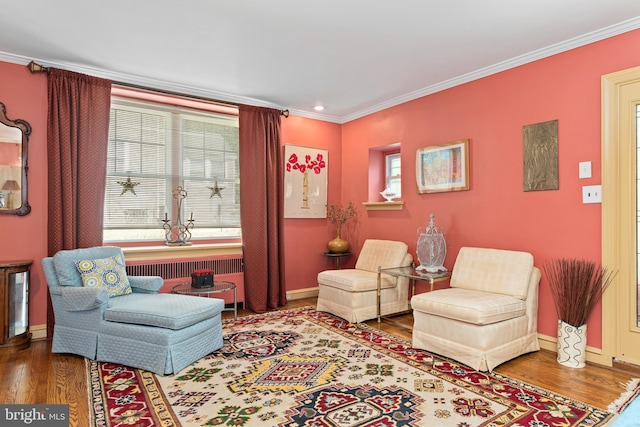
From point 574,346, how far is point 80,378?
140 inches

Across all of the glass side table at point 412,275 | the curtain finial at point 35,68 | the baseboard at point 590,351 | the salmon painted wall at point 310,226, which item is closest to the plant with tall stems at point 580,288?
the baseboard at point 590,351

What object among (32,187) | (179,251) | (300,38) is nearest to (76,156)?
(32,187)

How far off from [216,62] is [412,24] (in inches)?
71.5

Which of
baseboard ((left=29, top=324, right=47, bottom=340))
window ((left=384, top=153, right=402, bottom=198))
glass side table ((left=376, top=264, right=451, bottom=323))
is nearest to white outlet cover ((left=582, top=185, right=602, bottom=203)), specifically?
glass side table ((left=376, top=264, right=451, bottom=323))

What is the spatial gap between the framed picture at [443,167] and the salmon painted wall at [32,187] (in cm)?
383

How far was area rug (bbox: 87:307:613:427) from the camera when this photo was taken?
2.06 m

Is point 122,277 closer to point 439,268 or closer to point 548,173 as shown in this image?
point 439,268

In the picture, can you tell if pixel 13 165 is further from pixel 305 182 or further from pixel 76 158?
pixel 305 182

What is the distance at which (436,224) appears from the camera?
4141mm

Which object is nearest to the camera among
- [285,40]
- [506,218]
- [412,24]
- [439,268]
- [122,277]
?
[412,24]

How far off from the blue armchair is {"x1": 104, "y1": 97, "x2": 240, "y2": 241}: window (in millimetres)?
949

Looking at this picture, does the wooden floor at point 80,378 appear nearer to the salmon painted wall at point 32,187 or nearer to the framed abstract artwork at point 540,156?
the salmon painted wall at point 32,187

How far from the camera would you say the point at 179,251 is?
13.6 feet

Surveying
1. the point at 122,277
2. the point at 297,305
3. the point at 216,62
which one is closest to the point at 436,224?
the point at 297,305
